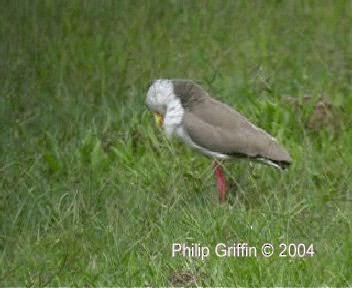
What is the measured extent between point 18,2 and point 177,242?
3.67 m

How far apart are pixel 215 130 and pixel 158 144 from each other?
0.72 metres

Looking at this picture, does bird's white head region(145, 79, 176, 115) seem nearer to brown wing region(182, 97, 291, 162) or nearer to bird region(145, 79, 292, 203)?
bird region(145, 79, 292, 203)

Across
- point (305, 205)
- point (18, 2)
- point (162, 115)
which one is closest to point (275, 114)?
point (162, 115)

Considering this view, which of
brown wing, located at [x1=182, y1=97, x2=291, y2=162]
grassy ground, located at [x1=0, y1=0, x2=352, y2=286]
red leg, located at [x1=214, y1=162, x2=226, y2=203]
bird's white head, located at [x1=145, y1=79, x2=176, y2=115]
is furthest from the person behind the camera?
bird's white head, located at [x1=145, y1=79, x2=176, y2=115]

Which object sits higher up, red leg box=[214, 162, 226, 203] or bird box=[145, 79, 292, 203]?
bird box=[145, 79, 292, 203]

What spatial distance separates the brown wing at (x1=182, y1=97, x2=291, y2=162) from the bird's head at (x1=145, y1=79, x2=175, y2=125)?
23 cm

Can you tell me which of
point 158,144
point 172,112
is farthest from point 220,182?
point 158,144

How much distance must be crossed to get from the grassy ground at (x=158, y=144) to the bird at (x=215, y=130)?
0.17 meters

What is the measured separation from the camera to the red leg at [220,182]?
852 centimetres

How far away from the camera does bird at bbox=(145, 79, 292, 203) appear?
→ 332 inches

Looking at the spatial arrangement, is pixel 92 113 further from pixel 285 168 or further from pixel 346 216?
pixel 346 216

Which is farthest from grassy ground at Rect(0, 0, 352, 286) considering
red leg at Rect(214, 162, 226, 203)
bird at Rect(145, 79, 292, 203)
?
bird at Rect(145, 79, 292, 203)

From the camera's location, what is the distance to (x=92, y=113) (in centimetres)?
995

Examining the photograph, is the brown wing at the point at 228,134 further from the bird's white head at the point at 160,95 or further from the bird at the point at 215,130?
the bird's white head at the point at 160,95
